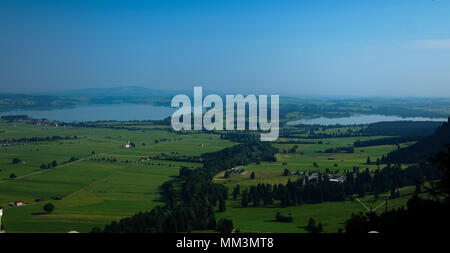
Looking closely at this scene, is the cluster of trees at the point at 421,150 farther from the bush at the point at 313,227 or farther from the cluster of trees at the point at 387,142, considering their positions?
the bush at the point at 313,227

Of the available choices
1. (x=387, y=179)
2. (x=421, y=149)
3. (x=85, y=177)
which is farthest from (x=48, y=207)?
(x=421, y=149)

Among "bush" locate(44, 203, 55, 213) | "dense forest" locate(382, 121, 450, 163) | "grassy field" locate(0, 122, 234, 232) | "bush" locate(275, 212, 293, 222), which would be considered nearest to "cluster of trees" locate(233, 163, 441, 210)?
"bush" locate(275, 212, 293, 222)

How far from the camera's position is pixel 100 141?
281 ft

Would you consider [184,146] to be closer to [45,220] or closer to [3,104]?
[45,220]

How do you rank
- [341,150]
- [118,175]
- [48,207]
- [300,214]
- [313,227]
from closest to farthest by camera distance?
[313,227], [48,207], [300,214], [118,175], [341,150]

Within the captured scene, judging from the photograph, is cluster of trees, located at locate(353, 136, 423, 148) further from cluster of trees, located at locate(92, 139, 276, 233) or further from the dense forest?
cluster of trees, located at locate(92, 139, 276, 233)

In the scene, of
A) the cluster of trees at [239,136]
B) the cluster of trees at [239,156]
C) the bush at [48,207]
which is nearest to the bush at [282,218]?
the bush at [48,207]

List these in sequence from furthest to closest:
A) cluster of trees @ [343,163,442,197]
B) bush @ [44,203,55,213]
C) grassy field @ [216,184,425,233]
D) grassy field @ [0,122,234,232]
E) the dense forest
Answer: the dense forest, cluster of trees @ [343,163,442,197], bush @ [44,203,55,213], grassy field @ [0,122,234,232], grassy field @ [216,184,425,233]

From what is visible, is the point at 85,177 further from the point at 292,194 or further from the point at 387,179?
the point at 387,179

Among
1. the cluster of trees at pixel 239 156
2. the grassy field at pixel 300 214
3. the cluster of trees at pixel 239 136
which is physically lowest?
the grassy field at pixel 300 214
